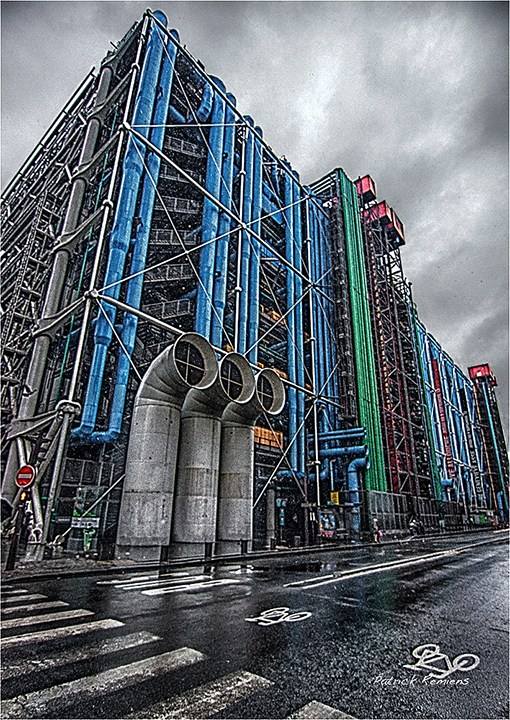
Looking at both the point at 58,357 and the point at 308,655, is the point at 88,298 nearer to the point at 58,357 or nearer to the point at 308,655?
the point at 58,357

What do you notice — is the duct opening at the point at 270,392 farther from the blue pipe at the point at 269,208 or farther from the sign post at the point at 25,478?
the blue pipe at the point at 269,208

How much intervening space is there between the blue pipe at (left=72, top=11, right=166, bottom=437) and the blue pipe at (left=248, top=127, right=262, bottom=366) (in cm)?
925

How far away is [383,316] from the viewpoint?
137 feet

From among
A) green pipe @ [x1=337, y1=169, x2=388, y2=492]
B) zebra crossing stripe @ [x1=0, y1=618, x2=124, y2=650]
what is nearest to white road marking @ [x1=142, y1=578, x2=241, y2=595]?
zebra crossing stripe @ [x1=0, y1=618, x2=124, y2=650]

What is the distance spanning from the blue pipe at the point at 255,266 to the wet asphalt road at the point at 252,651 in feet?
60.8

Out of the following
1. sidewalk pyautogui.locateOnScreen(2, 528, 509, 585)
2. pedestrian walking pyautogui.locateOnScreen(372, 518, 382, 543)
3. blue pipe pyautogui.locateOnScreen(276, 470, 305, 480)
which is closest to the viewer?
sidewalk pyautogui.locateOnScreen(2, 528, 509, 585)

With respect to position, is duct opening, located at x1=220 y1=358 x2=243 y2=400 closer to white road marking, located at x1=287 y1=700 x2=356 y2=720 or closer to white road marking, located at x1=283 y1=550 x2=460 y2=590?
white road marking, located at x1=283 y1=550 x2=460 y2=590

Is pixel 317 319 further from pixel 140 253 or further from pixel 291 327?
pixel 140 253

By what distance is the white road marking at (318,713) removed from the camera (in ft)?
10.9

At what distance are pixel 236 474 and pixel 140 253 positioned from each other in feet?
39.2

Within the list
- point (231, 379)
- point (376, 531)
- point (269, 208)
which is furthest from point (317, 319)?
point (231, 379)

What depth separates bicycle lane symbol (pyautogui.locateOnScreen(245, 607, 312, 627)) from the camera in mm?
6172

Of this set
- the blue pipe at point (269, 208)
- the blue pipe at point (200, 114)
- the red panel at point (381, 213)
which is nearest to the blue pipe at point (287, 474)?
the blue pipe at point (269, 208)

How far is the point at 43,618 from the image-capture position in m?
6.20
